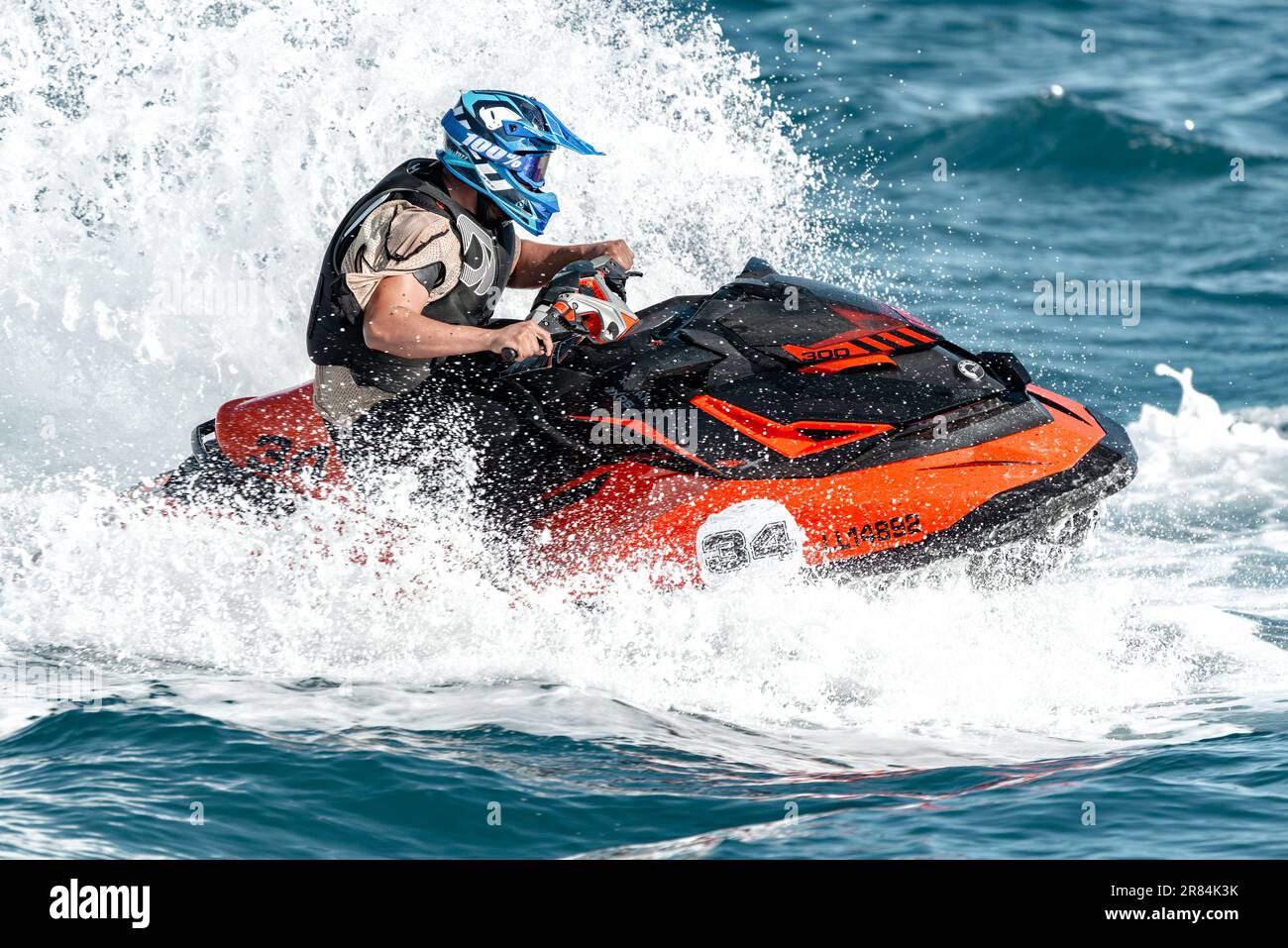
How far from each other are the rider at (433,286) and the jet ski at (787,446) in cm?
13

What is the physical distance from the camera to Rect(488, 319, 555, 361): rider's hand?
4684 millimetres

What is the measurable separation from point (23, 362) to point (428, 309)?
4377 mm

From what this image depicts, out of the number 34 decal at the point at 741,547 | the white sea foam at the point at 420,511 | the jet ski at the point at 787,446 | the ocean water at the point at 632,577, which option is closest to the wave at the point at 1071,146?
the ocean water at the point at 632,577

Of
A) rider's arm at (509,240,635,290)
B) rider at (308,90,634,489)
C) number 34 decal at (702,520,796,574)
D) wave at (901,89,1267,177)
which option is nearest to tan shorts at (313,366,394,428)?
rider at (308,90,634,489)

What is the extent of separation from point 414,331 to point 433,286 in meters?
0.22

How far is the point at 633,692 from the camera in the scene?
16.0 feet

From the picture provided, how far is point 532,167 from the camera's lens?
4.98 metres

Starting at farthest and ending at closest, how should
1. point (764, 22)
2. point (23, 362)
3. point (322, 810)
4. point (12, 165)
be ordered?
point (764, 22), point (12, 165), point (23, 362), point (322, 810)

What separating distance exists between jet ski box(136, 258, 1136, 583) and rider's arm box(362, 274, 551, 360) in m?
0.11

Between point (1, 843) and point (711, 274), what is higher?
point (711, 274)

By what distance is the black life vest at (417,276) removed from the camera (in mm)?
4898

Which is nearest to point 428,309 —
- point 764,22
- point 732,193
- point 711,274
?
point 711,274

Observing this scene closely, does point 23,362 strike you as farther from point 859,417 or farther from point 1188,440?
point 1188,440

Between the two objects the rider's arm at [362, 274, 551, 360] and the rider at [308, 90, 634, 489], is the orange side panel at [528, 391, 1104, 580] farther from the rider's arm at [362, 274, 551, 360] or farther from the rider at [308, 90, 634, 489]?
the rider's arm at [362, 274, 551, 360]
